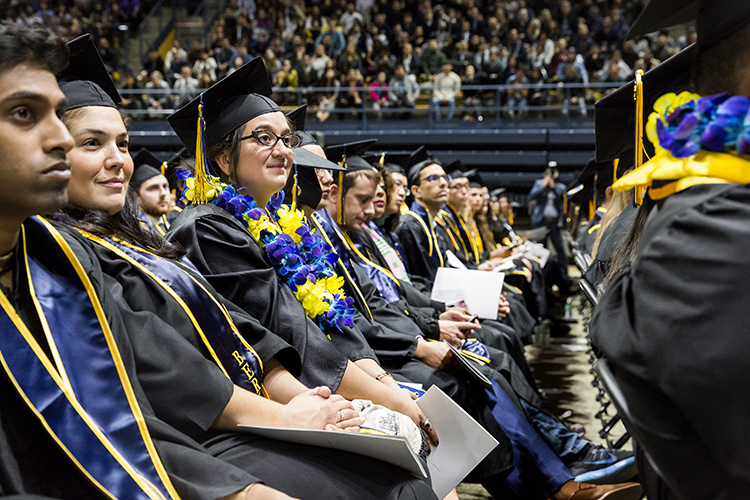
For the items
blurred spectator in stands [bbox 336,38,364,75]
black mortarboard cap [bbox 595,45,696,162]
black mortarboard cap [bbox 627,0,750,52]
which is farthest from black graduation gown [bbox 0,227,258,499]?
blurred spectator in stands [bbox 336,38,364,75]

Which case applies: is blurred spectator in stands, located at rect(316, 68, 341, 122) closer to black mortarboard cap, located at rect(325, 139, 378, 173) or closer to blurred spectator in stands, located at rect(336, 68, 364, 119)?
blurred spectator in stands, located at rect(336, 68, 364, 119)

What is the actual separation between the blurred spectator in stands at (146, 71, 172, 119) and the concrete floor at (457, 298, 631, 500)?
7899 millimetres

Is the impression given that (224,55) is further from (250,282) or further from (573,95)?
(250,282)

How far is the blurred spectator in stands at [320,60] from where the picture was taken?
40.2ft

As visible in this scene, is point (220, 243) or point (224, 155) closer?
point (220, 243)

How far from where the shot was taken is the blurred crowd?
1101 cm

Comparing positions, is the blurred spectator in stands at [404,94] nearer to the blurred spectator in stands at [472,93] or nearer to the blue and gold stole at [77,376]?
the blurred spectator in stands at [472,93]

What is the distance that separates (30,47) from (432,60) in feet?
37.1

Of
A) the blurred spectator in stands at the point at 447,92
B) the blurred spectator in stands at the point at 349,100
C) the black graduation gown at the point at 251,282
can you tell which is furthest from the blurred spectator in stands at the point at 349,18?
the black graduation gown at the point at 251,282

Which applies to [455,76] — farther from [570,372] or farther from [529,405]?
[529,405]

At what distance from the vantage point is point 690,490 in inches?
42.1

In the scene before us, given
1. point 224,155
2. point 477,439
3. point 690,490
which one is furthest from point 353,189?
point 690,490

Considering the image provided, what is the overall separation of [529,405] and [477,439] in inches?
46.0

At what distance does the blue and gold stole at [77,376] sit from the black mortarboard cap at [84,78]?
586 millimetres
